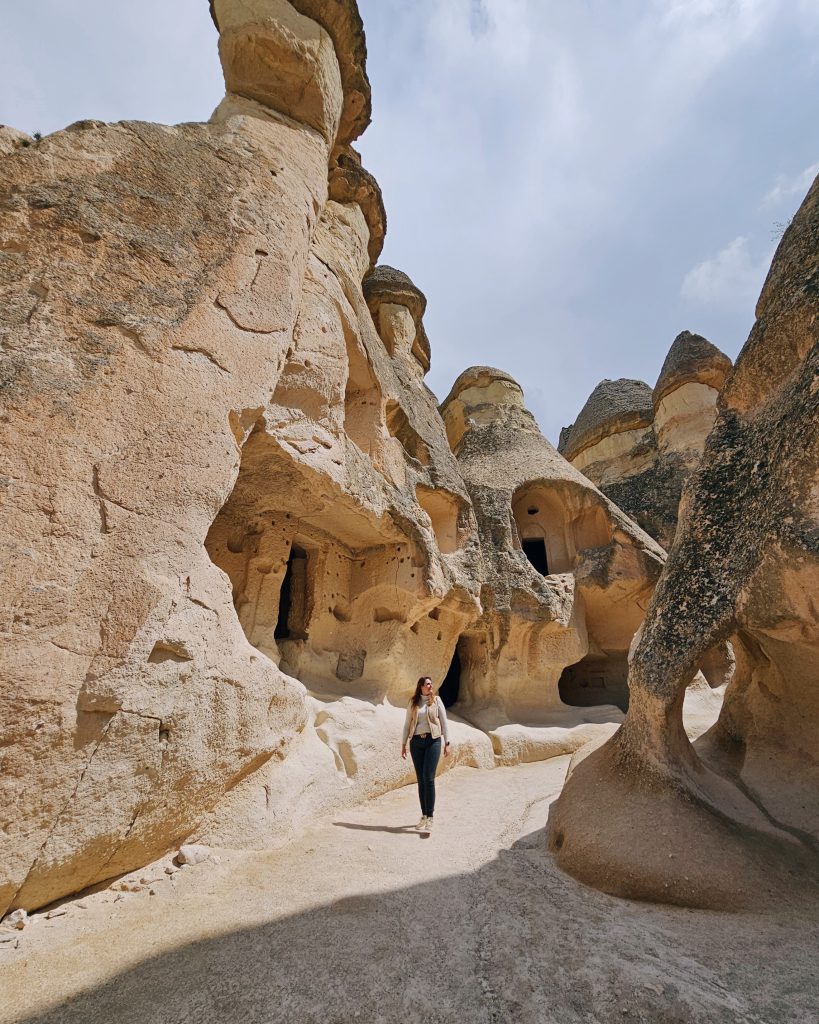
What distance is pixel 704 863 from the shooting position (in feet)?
7.94

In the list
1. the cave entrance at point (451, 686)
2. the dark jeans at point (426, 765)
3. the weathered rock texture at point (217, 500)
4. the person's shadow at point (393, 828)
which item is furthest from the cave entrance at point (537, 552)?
the person's shadow at point (393, 828)

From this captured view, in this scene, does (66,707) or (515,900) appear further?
(515,900)

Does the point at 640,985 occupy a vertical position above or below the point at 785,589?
below

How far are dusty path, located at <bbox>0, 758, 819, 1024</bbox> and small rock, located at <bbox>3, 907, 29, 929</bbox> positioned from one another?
0.21 ft

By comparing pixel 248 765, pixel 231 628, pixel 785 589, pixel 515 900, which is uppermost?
pixel 785 589

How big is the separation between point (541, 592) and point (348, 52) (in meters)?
6.92

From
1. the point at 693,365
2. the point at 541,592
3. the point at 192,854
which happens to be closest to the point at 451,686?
the point at 541,592

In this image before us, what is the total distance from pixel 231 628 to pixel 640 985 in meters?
2.34

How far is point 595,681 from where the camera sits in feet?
30.1

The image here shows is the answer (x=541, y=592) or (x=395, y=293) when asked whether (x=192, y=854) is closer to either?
(x=541, y=592)

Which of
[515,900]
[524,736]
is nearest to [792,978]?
[515,900]

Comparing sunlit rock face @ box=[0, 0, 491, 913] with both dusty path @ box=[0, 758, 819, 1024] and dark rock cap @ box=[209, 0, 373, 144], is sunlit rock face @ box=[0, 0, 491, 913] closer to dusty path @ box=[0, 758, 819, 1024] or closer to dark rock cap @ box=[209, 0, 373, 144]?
dark rock cap @ box=[209, 0, 373, 144]

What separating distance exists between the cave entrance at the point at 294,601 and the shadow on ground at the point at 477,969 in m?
3.22

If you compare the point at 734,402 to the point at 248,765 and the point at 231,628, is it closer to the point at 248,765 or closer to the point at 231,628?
the point at 231,628
